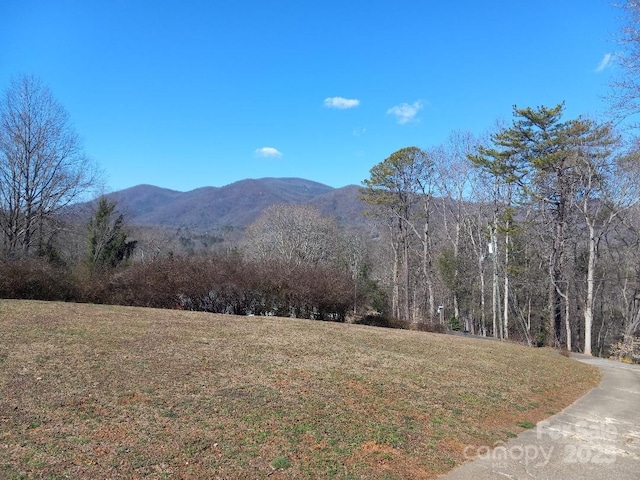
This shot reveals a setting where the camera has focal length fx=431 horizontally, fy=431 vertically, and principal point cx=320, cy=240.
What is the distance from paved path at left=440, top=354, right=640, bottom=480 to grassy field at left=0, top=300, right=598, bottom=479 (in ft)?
Answer: 0.83

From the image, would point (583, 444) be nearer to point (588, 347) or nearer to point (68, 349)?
point (68, 349)

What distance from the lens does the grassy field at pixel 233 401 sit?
385 centimetres

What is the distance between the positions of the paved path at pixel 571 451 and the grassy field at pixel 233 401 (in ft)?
0.83

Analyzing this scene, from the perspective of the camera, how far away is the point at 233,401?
5297 millimetres

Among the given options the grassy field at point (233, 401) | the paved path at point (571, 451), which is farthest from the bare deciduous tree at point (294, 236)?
the paved path at point (571, 451)

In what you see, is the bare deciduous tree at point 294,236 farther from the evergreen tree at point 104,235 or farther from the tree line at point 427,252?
the evergreen tree at point 104,235

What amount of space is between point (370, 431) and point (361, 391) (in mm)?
1475

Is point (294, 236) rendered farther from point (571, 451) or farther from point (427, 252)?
point (571, 451)

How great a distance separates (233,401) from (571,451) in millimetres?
3995

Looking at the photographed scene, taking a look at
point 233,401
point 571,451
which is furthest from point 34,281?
point 571,451

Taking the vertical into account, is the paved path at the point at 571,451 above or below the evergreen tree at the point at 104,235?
below

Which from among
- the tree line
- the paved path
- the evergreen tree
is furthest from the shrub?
the evergreen tree

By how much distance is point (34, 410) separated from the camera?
4.46m

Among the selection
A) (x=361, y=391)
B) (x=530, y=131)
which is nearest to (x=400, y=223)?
(x=530, y=131)
